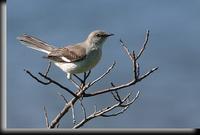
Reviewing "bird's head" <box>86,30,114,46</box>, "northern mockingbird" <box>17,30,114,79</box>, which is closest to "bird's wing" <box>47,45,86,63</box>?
"northern mockingbird" <box>17,30,114,79</box>

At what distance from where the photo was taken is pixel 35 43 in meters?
6.04

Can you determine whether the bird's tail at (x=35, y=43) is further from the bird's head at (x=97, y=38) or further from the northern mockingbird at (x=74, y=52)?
the bird's head at (x=97, y=38)

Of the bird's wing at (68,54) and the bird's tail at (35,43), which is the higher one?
the bird's tail at (35,43)

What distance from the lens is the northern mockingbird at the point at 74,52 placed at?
5703 mm

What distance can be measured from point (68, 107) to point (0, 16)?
3.41 feet

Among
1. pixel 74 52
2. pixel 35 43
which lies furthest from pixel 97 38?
pixel 35 43

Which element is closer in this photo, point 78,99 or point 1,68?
point 1,68

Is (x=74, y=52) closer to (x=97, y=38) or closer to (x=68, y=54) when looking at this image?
(x=68, y=54)

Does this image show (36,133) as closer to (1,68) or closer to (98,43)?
(1,68)

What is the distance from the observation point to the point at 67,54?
19.9 ft

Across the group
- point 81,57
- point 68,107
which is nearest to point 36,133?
point 68,107

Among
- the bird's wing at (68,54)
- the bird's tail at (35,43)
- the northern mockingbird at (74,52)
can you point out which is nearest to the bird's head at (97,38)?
the northern mockingbird at (74,52)

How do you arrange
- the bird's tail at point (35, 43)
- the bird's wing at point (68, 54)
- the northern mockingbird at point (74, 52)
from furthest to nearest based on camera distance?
the bird's tail at point (35, 43)
the bird's wing at point (68, 54)
the northern mockingbird at point (74, 52)

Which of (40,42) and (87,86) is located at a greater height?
(40,42)
